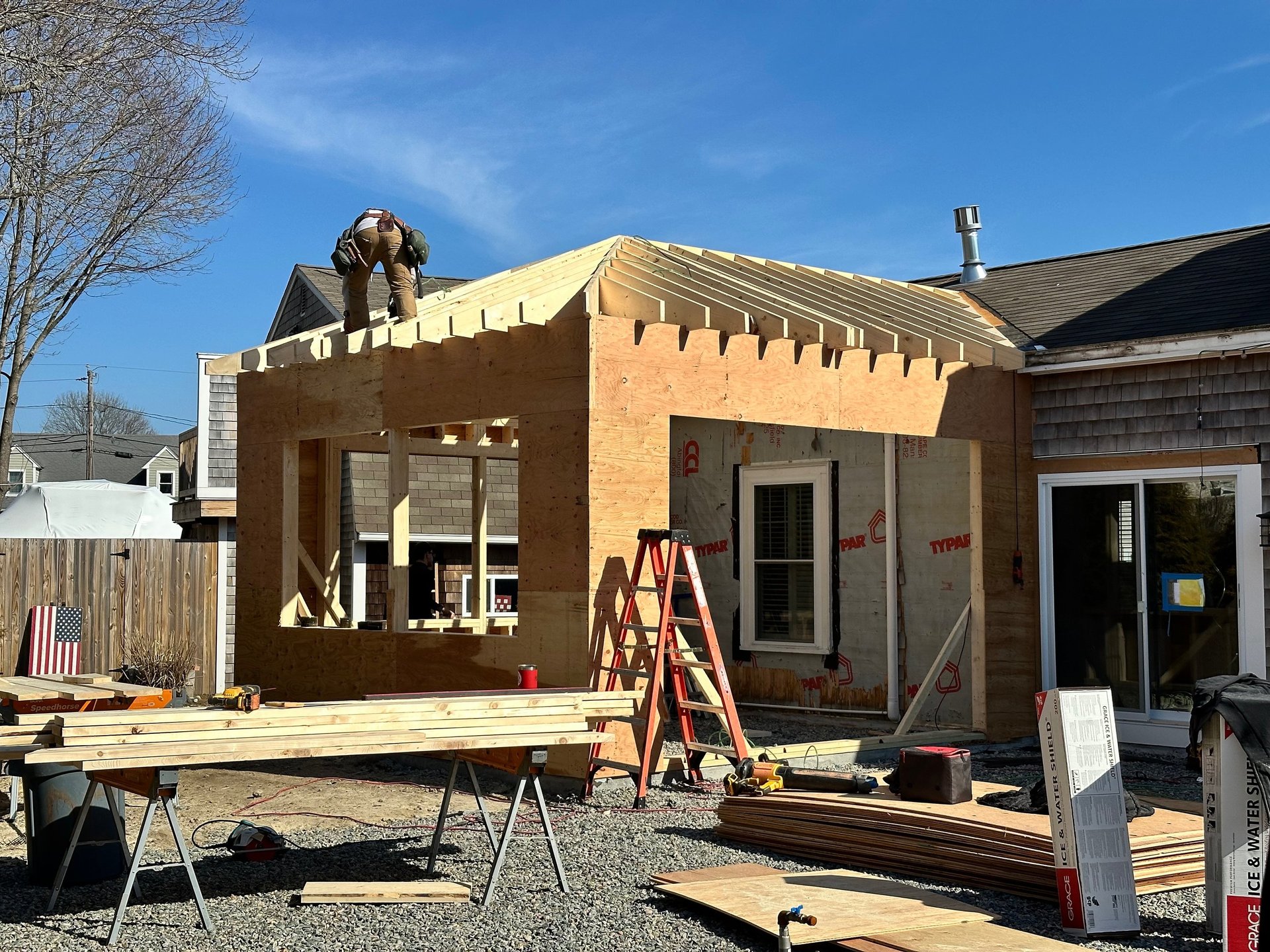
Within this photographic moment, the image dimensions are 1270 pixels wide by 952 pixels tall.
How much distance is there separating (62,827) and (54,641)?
29.2ft

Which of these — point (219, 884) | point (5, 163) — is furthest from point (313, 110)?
point (219, 884)

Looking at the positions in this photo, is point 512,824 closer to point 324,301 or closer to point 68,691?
point 68,691

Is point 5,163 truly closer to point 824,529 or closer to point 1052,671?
point 824,529

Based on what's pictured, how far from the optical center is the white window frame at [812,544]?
13891 mm

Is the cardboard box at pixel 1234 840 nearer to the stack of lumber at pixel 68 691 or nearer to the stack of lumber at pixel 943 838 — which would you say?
the stack of lumber at pixel 943 838

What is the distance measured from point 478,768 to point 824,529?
5412 mm

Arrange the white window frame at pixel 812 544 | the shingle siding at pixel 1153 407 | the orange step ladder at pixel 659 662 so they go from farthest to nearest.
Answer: the white window frame at pixel 812 544, the shingle siding at pixel 1153 407, the orange step ladder at pixel 659 662

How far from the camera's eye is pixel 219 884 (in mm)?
6508

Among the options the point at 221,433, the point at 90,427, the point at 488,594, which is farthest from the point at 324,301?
the point at 90,427

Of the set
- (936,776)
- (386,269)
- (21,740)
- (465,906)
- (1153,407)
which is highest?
(386,269)

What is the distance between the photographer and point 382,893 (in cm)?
614

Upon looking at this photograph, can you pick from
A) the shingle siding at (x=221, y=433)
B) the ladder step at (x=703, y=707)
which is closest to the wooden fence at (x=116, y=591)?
the shingle siding at (x=221, y=433)

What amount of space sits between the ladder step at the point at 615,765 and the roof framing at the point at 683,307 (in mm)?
3048

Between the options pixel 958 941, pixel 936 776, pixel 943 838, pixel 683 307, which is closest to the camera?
pixel 958 941
